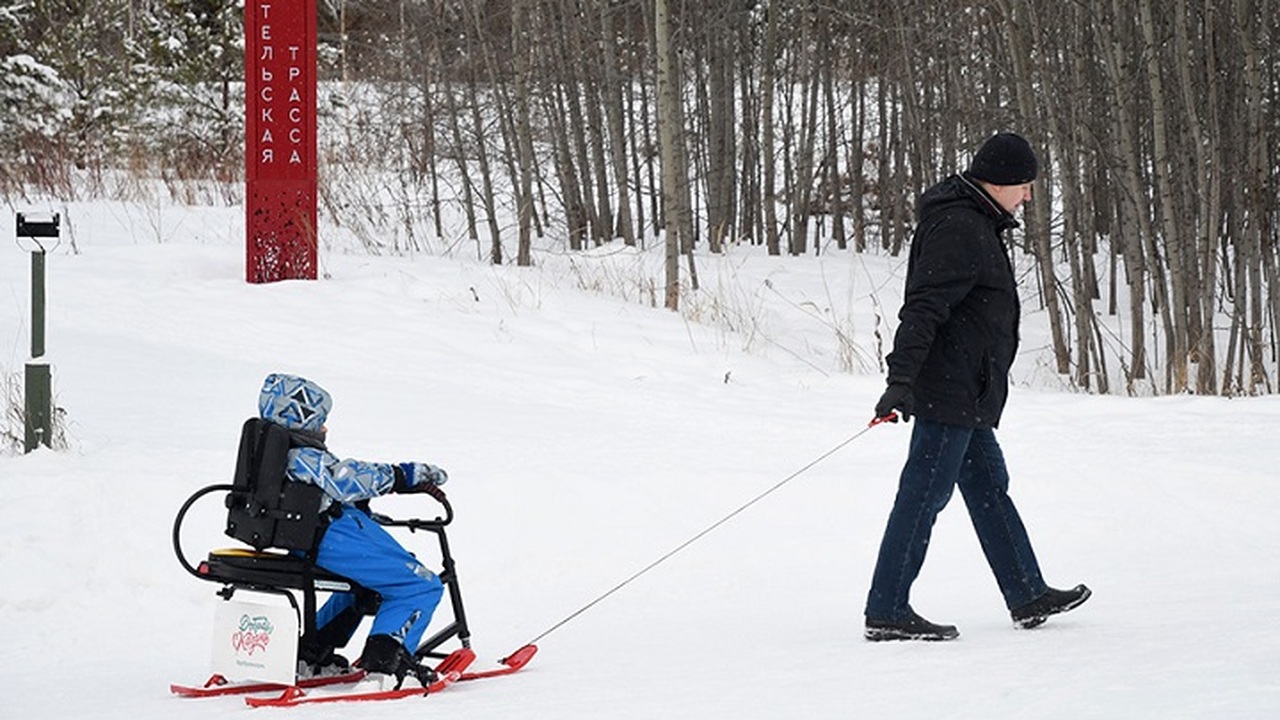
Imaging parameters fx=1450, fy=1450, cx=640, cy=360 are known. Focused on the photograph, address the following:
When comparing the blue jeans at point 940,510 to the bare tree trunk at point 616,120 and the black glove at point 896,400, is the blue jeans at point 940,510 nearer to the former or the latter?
the black glove at point 896,400

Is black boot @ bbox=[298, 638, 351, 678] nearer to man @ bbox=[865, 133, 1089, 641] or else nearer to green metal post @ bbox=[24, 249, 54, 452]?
man @ bbox=[865, 133, 1089, 641]

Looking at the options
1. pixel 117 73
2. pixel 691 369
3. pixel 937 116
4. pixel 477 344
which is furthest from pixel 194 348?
pixel 117 73

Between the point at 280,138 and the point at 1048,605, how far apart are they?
875cm

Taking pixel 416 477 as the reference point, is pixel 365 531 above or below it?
below

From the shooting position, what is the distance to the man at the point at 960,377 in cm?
470

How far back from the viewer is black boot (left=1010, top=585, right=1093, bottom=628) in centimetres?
489

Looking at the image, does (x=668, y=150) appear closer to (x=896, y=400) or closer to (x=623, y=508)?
(x=623, y=508)

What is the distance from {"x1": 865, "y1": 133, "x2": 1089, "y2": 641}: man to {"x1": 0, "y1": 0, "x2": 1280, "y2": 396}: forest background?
603cm

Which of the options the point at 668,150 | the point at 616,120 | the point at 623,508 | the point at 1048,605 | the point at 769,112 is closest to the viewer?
the point at 1048,605

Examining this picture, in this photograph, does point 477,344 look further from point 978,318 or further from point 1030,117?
point 978,318

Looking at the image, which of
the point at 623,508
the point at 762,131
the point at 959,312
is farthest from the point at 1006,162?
the point at 762,131

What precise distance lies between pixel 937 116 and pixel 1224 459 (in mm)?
12519

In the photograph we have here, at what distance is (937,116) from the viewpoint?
19.6 meters

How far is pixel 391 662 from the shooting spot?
4547 millimetres
